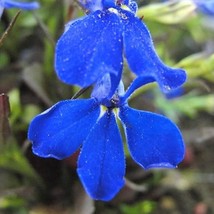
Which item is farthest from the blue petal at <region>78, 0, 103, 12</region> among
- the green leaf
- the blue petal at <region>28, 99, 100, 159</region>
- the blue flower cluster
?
the green leaf

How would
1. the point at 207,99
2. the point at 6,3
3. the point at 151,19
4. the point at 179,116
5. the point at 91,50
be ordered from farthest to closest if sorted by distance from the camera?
the point at 179,116 < the point at 207,99 < the point at 151,19 < the point at 6,3 < the point at 91,50

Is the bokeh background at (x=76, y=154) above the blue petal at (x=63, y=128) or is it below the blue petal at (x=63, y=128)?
below

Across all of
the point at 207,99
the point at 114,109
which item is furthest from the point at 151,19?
the point at 114,109

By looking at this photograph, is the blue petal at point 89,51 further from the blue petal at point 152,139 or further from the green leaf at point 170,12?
the green leaf at point 170,12

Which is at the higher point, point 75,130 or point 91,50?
point 91,50

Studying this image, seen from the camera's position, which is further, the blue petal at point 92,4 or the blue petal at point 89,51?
the blue petal at point 92,4

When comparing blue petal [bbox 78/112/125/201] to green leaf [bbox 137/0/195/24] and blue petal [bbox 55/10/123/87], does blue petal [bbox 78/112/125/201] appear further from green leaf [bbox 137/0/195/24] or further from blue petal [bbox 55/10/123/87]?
green leaf [bbox 137/0/195/24]

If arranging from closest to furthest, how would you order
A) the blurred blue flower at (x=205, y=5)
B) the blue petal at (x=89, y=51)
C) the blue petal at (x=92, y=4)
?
the blue petal at (x=89, y=51) → the blue petal at (x=92, y=4) → the blurred blue flower at (x=205, y=5)

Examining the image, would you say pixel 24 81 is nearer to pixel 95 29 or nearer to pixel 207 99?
pixel 207 99

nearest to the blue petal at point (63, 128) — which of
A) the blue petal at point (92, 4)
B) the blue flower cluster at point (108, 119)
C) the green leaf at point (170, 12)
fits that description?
the blue flower cluster at point (108, 119)
